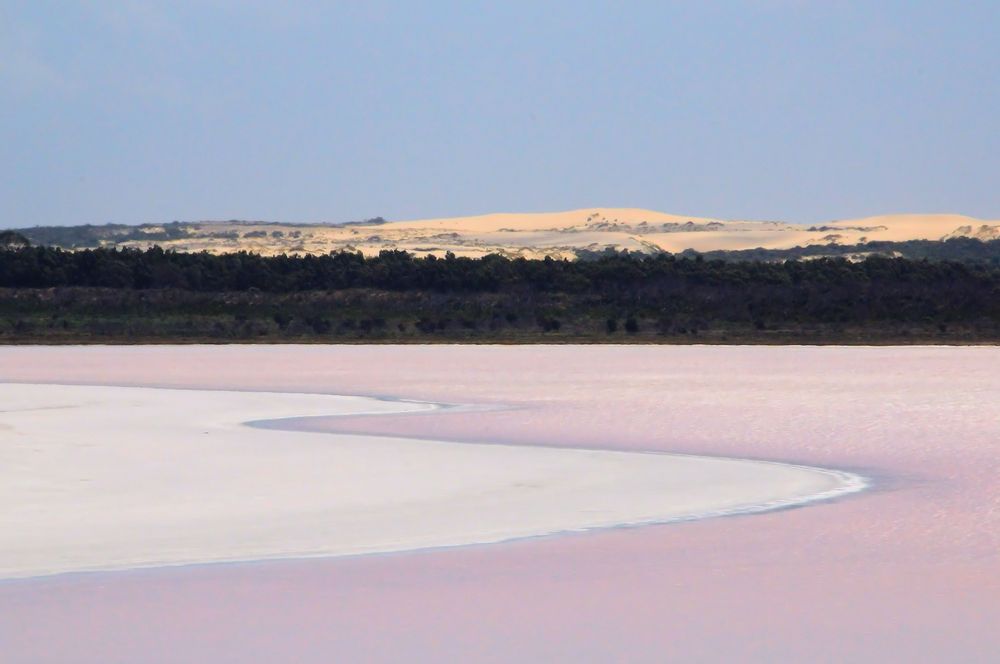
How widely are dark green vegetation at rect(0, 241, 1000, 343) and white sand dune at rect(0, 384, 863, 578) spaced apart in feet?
106

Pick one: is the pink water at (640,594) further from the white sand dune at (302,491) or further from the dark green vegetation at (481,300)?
the dark green vegetation at (481,300)

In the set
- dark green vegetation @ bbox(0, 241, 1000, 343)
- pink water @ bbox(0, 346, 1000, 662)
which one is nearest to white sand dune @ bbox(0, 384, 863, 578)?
pink water @ bbox(0, 346, 1000, 662)

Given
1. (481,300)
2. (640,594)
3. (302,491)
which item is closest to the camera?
(640,594)

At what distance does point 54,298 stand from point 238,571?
52.4 m

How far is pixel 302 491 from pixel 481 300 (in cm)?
4556

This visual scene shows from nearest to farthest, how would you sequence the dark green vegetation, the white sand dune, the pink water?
the pink water, the white sand dune, the dark green vegetation

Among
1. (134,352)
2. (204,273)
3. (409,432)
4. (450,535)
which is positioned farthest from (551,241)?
(450,535)

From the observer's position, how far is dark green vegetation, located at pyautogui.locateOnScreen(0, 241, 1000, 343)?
172ft

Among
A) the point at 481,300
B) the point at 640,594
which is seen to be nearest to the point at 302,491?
the point at 640,594

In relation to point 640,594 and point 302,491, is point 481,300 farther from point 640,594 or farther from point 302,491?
point 640,594

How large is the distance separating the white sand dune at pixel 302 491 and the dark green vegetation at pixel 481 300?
3244 cm

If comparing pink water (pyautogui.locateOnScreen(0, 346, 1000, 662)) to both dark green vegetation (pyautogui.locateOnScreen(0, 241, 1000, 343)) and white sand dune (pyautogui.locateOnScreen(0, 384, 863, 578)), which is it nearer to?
white sand dune (pyautogui.locateOnScreen(0, 384, 863, 578))

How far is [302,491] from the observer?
14.1 m

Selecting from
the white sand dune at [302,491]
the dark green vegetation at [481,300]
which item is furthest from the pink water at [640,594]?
the dark green vegetation at [481,300]
